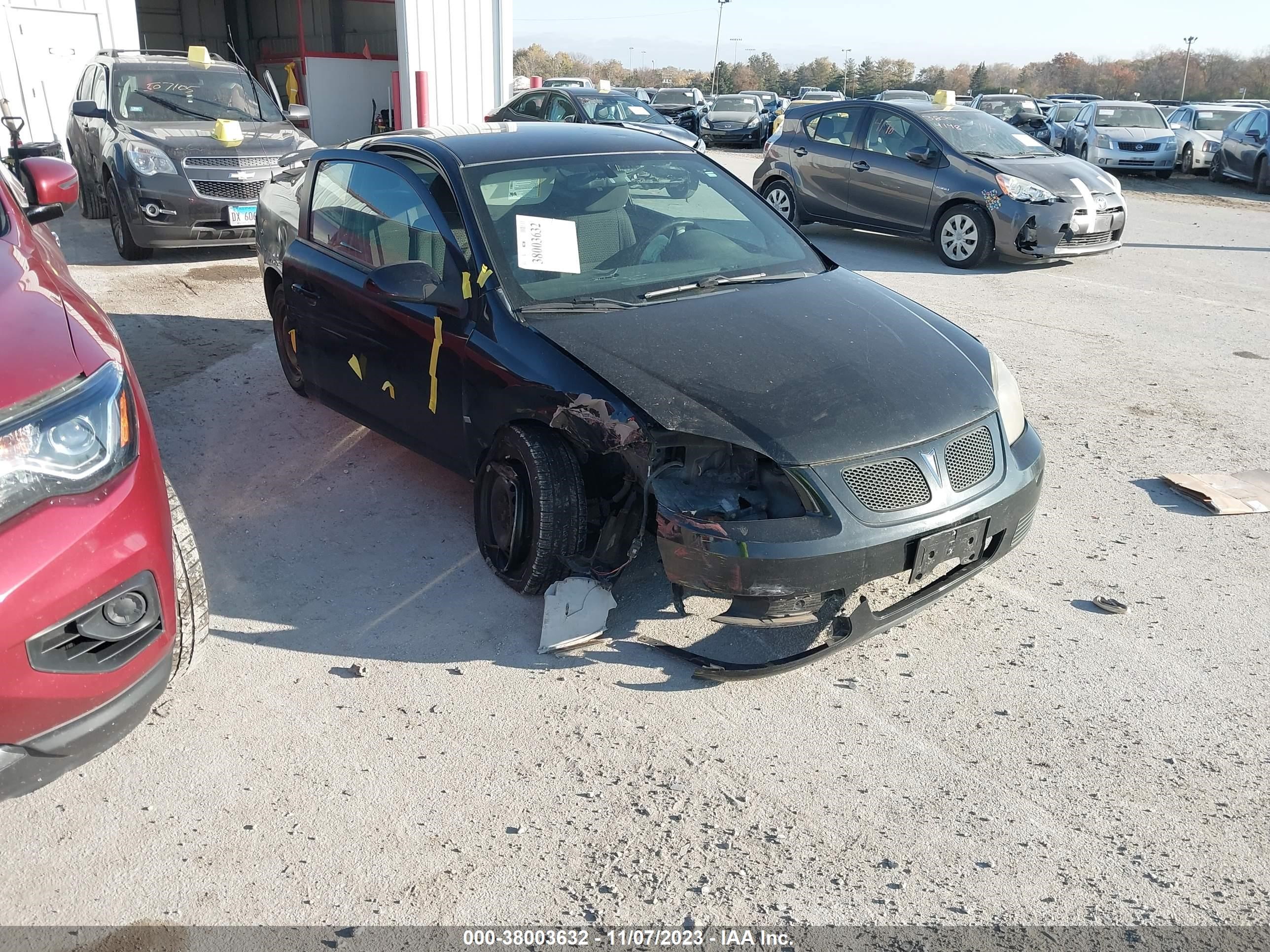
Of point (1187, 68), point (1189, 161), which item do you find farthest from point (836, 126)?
point (1187, 68)

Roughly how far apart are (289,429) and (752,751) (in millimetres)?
3579

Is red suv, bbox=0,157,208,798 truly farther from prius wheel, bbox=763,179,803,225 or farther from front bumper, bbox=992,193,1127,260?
prius wheel, bbox=763,179,803,225

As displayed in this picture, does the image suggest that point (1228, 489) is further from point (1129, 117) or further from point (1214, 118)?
point (1214, 118)

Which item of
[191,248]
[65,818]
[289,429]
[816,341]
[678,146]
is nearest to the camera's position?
[65,818]

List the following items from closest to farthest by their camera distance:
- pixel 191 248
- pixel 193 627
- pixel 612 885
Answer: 1. pixel 612 885
2. pixel 193 627
3. pixel 191 248

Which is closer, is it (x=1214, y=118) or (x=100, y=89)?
(x=100, y=89)

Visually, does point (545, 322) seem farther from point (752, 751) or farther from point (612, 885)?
point (612, 885)

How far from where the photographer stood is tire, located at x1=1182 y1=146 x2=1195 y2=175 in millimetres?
20328

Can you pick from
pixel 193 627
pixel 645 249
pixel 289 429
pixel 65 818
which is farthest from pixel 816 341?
pixel 289 429

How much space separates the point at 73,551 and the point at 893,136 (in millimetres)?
10250

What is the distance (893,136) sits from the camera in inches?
428

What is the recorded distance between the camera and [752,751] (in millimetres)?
3059

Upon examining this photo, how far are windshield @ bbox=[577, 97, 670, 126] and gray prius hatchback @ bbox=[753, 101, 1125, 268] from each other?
15.1 feet

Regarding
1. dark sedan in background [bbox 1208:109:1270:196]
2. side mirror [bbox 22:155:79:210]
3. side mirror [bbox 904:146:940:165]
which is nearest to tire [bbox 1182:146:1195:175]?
dark sedan in background [bbox 1208:109:1270:196]
